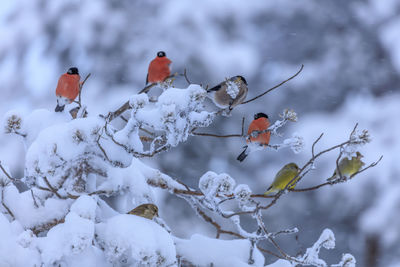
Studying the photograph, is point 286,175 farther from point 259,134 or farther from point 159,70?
point 159,70

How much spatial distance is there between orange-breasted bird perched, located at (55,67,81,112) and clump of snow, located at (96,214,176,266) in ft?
3.16

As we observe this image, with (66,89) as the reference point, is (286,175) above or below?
above

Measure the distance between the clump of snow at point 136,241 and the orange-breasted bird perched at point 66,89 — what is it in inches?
38.0

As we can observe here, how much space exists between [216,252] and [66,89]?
1.40 metres

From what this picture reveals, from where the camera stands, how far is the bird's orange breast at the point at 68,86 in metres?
2.96

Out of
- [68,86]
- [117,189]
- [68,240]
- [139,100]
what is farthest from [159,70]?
[68,240]

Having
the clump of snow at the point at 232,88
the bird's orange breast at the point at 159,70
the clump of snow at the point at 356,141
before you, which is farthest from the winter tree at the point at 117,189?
the bird's orange breast at the point at 159,70

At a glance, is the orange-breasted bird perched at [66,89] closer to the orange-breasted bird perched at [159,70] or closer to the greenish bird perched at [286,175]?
the orange-breasted bird perched at [159,70]

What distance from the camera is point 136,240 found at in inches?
85.6

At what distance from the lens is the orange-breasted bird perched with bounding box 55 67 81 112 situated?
9.66ft

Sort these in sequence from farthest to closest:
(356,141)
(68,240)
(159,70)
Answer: (159,70)
(356,141)
(68,240)

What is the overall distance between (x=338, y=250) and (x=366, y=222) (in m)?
0.78

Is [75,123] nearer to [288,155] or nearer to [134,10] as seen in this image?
[288,155]

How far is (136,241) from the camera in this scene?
2174 millimetres
